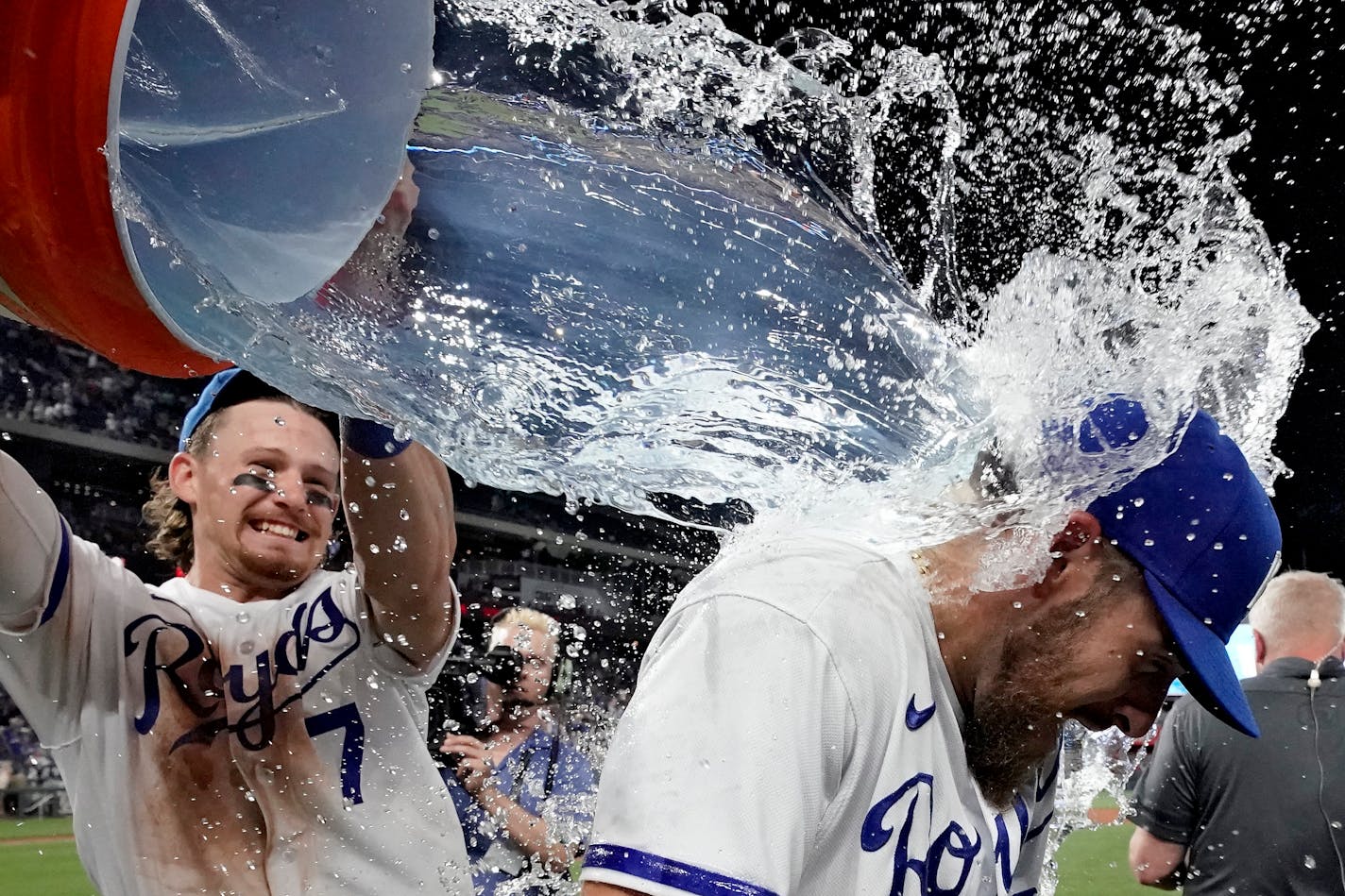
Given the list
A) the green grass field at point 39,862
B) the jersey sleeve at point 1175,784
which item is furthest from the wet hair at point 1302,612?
the green grass field at point 39,862

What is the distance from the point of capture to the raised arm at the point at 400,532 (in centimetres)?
185

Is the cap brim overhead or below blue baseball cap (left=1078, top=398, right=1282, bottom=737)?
below

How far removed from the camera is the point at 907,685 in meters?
1.32

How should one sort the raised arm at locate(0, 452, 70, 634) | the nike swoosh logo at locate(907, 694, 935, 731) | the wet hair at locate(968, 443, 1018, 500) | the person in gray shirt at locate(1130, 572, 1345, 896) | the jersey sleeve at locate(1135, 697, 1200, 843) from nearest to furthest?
the nike swoosh logo at locate(907, 694, 935, 731) → the wet hair at locate(968, 443, 1018, 500) → the raised arm at locate(0, 452, 70, 634) → the person in gray shirt at locate(1130, 572, 1345, 896) → the jersey sleeve at locate(1135, 697, 1200, 843)

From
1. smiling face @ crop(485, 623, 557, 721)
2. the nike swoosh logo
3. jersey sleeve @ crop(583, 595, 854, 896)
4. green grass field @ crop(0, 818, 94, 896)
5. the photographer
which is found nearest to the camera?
jersey sleeve @ crop(583, 595, 854, 896)

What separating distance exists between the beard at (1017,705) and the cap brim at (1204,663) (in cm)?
9

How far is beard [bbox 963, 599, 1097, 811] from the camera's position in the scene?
1.43 meters

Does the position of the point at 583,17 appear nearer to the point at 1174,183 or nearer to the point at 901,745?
the point at 901,745

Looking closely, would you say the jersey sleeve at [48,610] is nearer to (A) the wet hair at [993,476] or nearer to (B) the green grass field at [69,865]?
(A) the wet hair at [993,476]

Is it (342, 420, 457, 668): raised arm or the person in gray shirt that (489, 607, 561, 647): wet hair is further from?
the person in gray shirt

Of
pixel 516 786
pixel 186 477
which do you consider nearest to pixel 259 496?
pixel 186 477

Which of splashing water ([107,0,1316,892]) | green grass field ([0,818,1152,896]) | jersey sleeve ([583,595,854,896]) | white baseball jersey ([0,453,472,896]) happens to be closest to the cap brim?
splashing water ([107,0,1316,892])

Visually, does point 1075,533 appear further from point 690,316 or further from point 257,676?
point 257,676

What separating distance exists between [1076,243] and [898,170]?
4.71 ft
